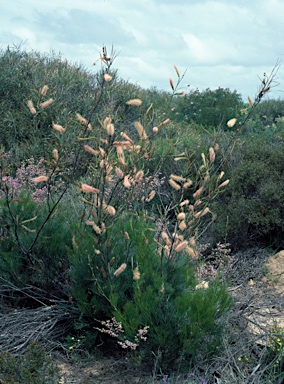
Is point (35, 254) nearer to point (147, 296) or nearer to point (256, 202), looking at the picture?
point (147, 296)

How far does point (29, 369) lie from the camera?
11.2ft

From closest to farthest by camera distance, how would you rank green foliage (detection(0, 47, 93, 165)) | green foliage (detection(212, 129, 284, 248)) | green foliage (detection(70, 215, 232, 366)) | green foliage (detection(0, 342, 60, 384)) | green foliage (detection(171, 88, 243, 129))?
green foliage (detection(0, 342, 60, 384)) → green foliage (detection(70, 215, 232, 366)) → green foliage (detection(212, 129, 284, 248)) → green foliage (detection(0, 47, 93, 165)) → green foliage (detection(171, 88, 243, 129))

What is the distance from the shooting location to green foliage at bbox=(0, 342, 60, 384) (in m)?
3.24

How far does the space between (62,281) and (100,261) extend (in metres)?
0.78

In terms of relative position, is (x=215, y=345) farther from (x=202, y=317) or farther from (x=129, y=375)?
(x=129, y=375)

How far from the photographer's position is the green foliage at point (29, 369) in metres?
3.24

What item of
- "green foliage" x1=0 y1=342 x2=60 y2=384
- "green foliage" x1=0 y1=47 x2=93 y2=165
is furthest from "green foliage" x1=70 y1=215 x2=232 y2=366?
"green foliage" x1=0 y1=47 x2=93 y2=165

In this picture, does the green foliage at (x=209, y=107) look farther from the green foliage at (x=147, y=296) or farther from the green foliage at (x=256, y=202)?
the green foliage at (x=147, y=296)

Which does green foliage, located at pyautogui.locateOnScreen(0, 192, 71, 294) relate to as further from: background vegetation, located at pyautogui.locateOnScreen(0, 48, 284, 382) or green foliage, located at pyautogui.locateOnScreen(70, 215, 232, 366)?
green foliage, located at pyautogui.locateOnScreen(70, 215, 232, 366)

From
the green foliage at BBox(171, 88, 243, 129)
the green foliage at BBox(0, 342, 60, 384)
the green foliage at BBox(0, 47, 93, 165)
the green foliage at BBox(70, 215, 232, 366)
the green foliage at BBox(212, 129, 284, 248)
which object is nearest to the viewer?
the green foliage at BBox(0, 342, 60, 384)

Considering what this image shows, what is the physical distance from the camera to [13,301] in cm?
507

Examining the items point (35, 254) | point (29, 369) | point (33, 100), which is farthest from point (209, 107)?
point (29, 369)

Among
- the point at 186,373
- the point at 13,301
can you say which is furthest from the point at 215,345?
the point at 13,301

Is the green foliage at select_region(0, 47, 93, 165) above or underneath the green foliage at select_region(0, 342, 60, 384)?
above
